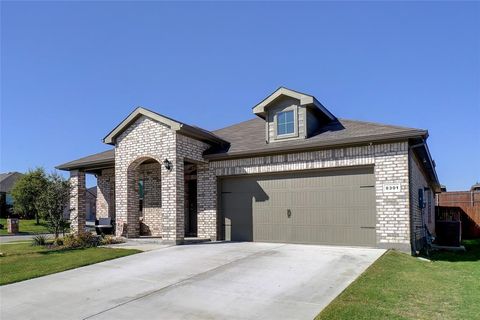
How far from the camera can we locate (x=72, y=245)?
1278 cm

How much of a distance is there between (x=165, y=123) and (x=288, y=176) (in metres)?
4.57

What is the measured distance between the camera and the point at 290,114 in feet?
45.4

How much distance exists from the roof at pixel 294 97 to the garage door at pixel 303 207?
8.07 ft

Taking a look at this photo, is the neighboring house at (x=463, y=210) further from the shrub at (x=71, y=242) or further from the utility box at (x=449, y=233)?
the shrub at (x=71, y=242)

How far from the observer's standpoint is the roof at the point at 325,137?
435 inches

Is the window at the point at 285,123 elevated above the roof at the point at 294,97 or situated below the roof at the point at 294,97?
below

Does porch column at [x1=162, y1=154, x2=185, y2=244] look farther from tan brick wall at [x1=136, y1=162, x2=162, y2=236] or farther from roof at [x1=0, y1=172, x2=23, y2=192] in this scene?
roof at [x1=0, y1=172, x2=23, y2=192]

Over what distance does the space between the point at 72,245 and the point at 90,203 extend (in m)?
38.5

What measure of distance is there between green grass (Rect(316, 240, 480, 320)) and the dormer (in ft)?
17.7

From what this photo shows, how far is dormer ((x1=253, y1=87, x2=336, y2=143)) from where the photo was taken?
44.1ft

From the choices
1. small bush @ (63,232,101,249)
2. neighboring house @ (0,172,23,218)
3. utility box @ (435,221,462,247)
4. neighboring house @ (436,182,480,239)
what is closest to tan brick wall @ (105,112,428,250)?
Result: small bush @ (63,232,101,249)

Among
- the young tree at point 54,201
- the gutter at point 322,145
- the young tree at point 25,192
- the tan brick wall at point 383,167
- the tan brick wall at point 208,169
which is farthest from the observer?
the young tree at point 25,192

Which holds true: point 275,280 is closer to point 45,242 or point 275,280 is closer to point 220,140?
point 220,140

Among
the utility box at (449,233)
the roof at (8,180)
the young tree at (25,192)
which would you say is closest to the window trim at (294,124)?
the utility box at (449,233)
